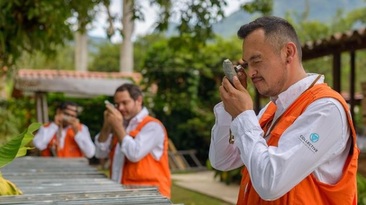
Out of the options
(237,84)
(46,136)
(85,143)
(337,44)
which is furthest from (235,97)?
(337,44)

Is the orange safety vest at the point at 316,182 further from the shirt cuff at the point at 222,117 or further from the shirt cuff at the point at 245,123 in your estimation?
the shirt cuff at the point at 222,117

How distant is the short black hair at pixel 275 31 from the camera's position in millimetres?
2135

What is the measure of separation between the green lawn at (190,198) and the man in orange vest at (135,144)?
14.0 feet

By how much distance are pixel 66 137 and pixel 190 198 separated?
12.2ft

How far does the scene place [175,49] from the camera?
683cm

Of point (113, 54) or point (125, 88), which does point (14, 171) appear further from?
point (113, 54)

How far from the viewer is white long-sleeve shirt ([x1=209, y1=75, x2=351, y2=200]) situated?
6.34 feet

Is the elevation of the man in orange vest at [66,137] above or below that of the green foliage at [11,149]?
below

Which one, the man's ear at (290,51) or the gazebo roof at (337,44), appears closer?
the man's ear at (290,51)

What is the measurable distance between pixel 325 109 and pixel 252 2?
526cm

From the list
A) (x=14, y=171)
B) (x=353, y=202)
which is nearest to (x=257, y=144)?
(x=353, y=202)

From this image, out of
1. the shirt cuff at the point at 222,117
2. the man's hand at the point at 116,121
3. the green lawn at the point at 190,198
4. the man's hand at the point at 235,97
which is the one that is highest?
the man's hand at the point at 235,97

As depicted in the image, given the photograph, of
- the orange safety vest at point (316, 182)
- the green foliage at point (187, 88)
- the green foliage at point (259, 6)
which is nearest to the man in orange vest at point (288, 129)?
the orange safety vest at point (316, 182)

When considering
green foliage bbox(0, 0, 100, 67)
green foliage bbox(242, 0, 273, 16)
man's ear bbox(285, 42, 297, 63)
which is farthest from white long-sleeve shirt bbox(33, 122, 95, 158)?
man's ear bbox(285, 42, 297, 63)
